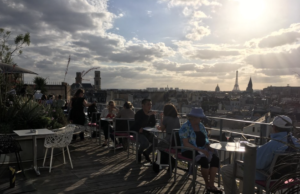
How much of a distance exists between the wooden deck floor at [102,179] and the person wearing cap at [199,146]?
38 centimetres

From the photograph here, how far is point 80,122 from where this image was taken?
7062 mm

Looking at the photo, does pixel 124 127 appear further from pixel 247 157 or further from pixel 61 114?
pixel 247 157

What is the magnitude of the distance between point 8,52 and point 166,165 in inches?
482

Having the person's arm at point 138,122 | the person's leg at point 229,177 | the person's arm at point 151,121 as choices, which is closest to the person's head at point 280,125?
the person's leg at point 229,177

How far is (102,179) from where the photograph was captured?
418 cm

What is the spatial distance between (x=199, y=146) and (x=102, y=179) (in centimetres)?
165

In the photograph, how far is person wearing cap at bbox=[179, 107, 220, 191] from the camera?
3.62 m

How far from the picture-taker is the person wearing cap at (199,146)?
3.62 meters

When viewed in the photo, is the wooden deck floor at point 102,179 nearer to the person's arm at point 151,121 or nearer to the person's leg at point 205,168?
the person's leg at point 205,168

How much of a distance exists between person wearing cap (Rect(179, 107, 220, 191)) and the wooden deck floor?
0.38 meters

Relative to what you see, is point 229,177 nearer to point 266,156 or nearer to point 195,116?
point 266,156

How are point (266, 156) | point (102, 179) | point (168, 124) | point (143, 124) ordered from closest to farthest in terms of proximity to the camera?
point (266, 156) < point (102, 179) < point (168, 124) < point (143, 124)

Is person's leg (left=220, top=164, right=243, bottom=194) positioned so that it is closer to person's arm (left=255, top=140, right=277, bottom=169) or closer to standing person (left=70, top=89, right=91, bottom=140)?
person's arm (left=255, top=140, right=277, bottom=169)

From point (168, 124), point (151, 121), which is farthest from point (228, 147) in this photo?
point (151, 121)
